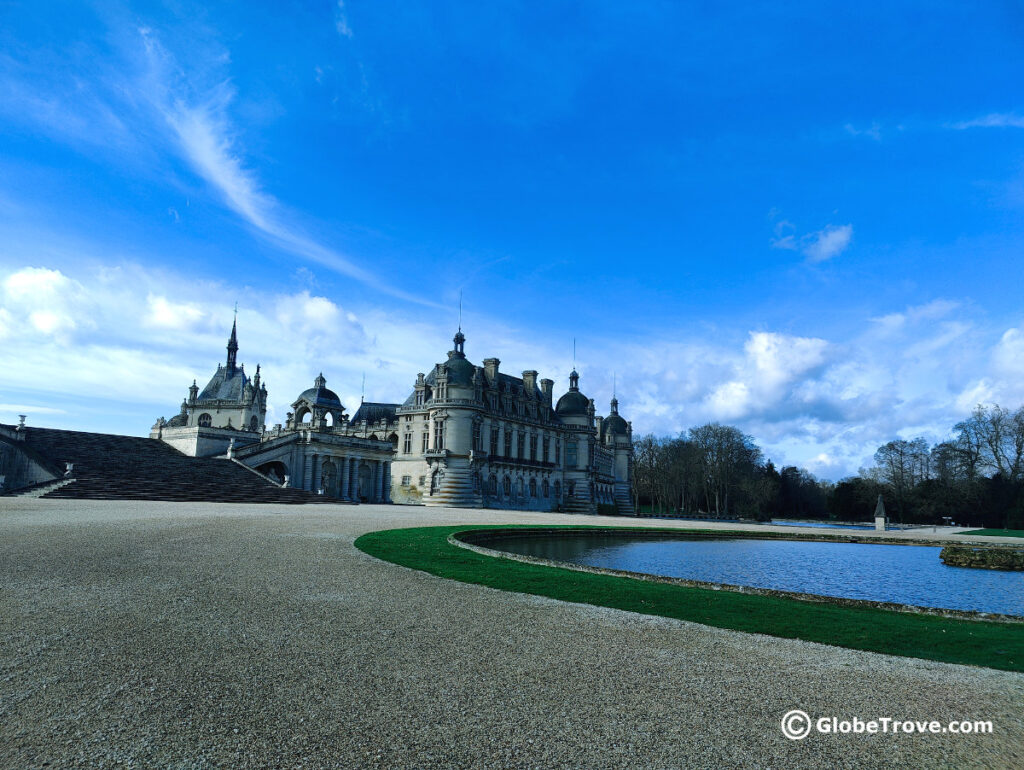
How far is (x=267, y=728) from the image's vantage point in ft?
17.1

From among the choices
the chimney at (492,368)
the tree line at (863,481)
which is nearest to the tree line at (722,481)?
the tree line at (863,481)

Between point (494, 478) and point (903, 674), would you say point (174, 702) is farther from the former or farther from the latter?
point (494, 478)

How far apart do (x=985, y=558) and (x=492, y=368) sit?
49806mm

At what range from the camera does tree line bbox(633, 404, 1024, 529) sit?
207ft

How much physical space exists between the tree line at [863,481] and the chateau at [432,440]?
10765mm

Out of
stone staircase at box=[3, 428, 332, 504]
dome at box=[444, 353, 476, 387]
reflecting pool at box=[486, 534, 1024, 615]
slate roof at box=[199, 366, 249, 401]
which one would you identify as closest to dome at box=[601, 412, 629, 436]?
dome at box=[444, 353, 476, 387]

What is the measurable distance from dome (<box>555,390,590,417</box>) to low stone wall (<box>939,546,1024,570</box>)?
177 ft

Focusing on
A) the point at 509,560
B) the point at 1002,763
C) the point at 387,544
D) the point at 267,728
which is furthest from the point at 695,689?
the point at 387,544

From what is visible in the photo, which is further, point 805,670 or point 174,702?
point 805,670

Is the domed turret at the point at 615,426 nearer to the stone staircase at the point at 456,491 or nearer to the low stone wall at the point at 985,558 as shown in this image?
the stone staircase at the point at 456,491

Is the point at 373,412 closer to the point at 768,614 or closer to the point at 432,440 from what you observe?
the point at 432,440

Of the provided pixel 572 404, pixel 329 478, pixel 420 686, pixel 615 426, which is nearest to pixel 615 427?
pixel 615 426

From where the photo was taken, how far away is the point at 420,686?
6273 millimetres

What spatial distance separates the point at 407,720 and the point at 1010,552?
2466 cm
